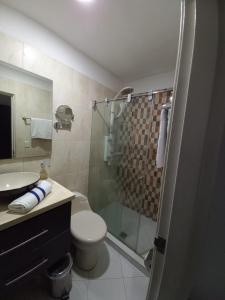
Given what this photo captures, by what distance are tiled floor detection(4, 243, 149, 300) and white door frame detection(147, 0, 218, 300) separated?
104 centimetres

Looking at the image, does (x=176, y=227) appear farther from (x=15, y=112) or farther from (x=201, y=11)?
(x=15, y=112)

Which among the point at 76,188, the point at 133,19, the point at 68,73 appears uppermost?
the point at 133,19

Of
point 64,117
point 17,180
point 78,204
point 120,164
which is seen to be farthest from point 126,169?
point 17,180

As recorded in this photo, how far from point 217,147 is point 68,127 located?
61.9 inches

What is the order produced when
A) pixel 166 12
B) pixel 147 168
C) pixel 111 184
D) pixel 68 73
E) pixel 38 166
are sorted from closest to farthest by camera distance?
pixel 166 12, pixel 38 166, pixel 68 73, pixel 147 168, pixel 111 184

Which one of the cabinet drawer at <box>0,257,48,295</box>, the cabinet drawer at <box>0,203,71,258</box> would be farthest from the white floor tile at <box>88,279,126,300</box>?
the cabinet drawer at <box>0,203,71,258</box>

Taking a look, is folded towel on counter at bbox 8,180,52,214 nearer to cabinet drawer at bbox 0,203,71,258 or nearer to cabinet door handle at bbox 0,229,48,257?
cabinet drawer at bbox 0,203,71,258

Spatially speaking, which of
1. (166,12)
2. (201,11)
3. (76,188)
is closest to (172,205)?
(201,11)

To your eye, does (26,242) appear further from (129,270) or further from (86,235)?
(129,270)

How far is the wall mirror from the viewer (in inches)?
49.7

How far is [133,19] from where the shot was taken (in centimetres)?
123

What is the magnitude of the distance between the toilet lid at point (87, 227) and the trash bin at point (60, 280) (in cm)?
23

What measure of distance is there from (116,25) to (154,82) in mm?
1072

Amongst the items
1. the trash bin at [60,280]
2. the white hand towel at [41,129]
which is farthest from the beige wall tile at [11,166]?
the trash bin at [60,280]
